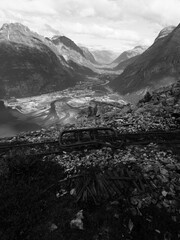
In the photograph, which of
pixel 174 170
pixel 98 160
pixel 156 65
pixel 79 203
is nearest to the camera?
pixel 79 203

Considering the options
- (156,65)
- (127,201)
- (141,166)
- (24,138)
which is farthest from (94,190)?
(156,65)

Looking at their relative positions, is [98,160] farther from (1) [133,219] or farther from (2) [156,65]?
(2) [156,65]

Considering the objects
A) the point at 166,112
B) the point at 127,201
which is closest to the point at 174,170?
the point at 127,201

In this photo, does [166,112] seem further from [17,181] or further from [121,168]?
[17,181]

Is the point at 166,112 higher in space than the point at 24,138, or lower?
higher

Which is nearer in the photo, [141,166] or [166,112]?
[141,166]

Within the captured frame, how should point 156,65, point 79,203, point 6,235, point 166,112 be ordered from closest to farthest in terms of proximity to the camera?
point 6,235 < point 79,203 < point 166,112 < point 156,65
